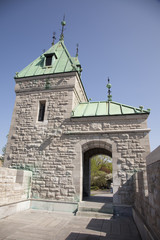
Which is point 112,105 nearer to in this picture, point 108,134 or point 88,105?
point 88,105

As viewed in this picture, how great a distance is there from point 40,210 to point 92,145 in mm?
3903

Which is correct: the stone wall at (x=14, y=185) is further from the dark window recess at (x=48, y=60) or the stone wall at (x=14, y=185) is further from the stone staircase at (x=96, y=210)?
the dark window recess at (x=48, y=60)

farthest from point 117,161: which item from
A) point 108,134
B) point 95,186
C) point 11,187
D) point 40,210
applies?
point 95,186

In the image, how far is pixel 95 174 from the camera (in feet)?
66.5

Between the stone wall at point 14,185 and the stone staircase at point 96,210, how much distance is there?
268 cm

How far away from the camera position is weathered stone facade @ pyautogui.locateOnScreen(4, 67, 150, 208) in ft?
23.5

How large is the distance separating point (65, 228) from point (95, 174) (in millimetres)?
16128

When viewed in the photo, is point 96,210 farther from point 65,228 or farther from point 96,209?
point 65,228

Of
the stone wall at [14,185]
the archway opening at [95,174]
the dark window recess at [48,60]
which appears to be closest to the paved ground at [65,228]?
the stone wall at [14,185]

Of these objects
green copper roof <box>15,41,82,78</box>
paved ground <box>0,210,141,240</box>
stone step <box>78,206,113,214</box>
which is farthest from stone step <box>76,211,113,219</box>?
green copper roof <box>15,41,82,78</box>

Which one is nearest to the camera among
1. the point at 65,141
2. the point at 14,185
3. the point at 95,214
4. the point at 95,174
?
the point at 95,214

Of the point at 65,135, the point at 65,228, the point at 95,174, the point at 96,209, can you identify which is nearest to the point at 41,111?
the point at 65,135

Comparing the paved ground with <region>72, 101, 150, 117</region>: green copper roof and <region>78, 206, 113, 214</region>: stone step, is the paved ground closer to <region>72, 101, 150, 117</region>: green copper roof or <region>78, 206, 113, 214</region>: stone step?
<region>78, 206, 113, 214</region>: stone step

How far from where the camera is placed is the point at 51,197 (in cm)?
729
